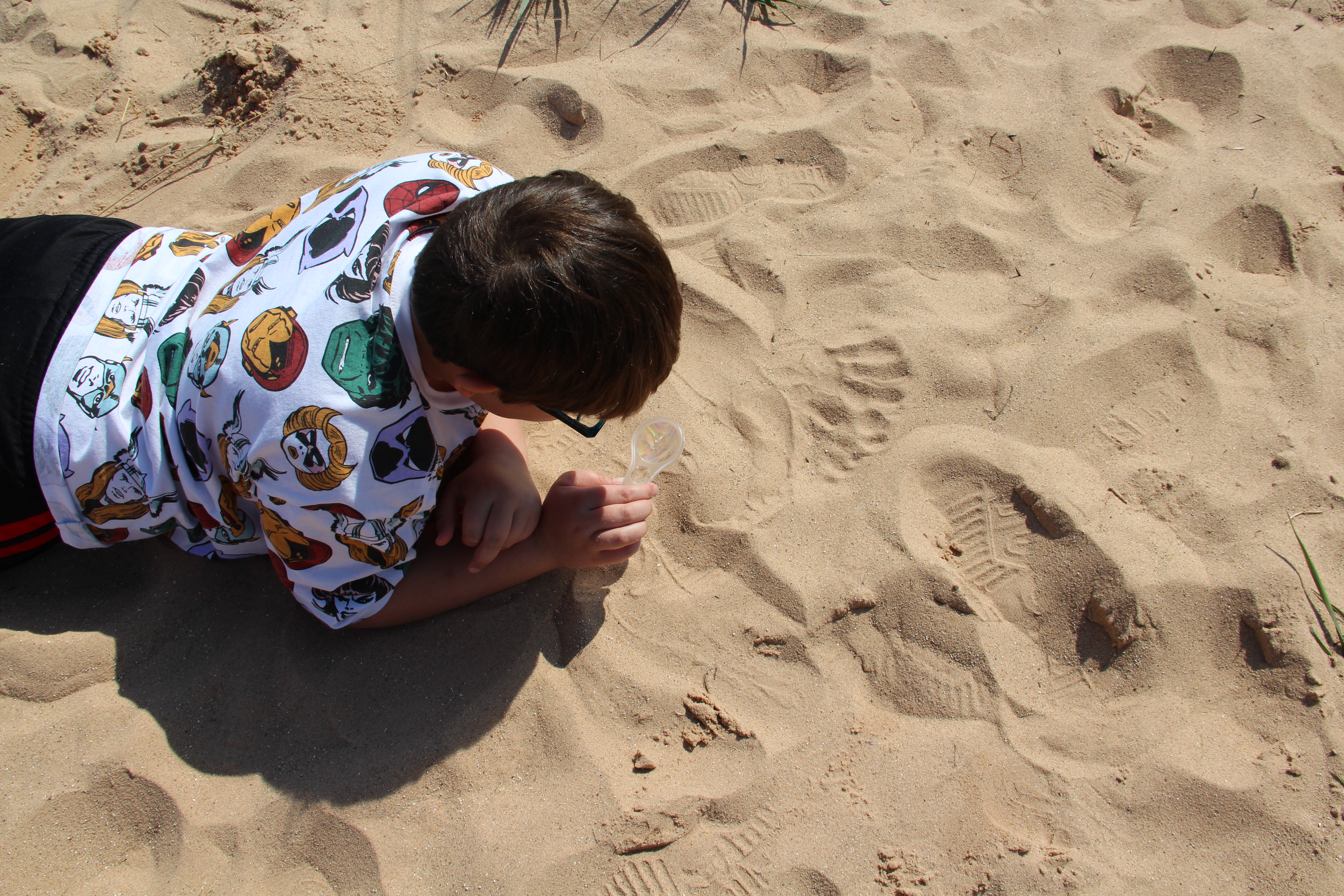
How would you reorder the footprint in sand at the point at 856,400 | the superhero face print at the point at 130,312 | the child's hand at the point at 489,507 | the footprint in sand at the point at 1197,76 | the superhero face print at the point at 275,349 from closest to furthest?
the superhero face print at the point at 275,349
the superhero face print at the point at 130,312
the child's hand at the point at 489,507
the footprint in sand at the point at 856,400
the footprint in sand at the point at 1197,76

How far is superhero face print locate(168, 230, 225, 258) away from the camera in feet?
5.20

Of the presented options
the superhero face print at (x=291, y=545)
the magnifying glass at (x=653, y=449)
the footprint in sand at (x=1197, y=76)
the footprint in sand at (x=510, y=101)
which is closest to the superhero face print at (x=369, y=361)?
the superhero face print at (x=291, y=545)

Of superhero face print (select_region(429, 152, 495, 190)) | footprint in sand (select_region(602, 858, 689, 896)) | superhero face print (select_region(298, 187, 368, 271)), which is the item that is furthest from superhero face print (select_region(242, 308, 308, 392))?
footprint in sand (select_region(602, 858, 689, 896))

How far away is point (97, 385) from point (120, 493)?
196 millimetres

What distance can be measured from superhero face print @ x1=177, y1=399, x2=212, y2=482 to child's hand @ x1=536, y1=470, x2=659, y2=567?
2.00ft

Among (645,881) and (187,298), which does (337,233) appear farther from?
(645,881)

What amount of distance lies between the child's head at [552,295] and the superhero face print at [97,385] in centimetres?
61

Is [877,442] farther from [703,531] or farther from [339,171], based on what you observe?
[339,171]

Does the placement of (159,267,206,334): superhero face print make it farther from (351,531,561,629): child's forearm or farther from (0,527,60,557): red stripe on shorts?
(351,531,561,629): child's forearm

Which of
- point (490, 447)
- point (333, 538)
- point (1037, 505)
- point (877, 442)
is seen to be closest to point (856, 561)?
point (877, 442)

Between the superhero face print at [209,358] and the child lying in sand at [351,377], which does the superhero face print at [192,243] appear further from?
the superhero face print at [209,358]

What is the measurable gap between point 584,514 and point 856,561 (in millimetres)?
567

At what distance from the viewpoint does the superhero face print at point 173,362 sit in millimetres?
1348

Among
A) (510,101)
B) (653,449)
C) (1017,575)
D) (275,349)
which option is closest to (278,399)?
(275,349)
